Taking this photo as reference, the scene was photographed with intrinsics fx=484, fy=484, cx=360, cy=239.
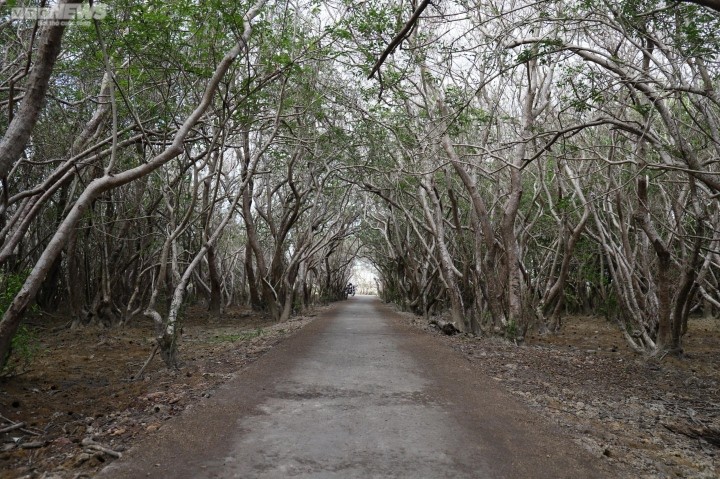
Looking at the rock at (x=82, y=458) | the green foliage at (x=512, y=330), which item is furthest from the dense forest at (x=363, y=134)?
the rock at (x=82, y=458)

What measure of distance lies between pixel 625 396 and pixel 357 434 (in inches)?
172

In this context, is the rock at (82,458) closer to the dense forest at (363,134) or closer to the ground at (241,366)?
the ground at (241,366)

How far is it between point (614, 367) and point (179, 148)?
28.6 ft

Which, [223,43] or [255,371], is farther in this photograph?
[223,43]

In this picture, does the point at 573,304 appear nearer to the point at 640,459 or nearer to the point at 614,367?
the point at 614,367

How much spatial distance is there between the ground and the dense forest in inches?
37.5

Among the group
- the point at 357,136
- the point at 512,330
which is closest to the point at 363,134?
the point at 357,136

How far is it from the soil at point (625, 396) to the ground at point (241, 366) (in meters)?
0.02

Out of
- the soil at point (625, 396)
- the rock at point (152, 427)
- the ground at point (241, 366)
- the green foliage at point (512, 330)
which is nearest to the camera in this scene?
the ground at point (241, 366)

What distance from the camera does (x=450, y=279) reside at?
14023 mm

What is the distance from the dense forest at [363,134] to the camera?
6469 mm

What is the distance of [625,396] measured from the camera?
22.5 ft

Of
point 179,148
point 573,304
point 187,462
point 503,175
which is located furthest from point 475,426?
point 573,304

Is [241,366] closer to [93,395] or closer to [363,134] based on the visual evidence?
[93,395]
